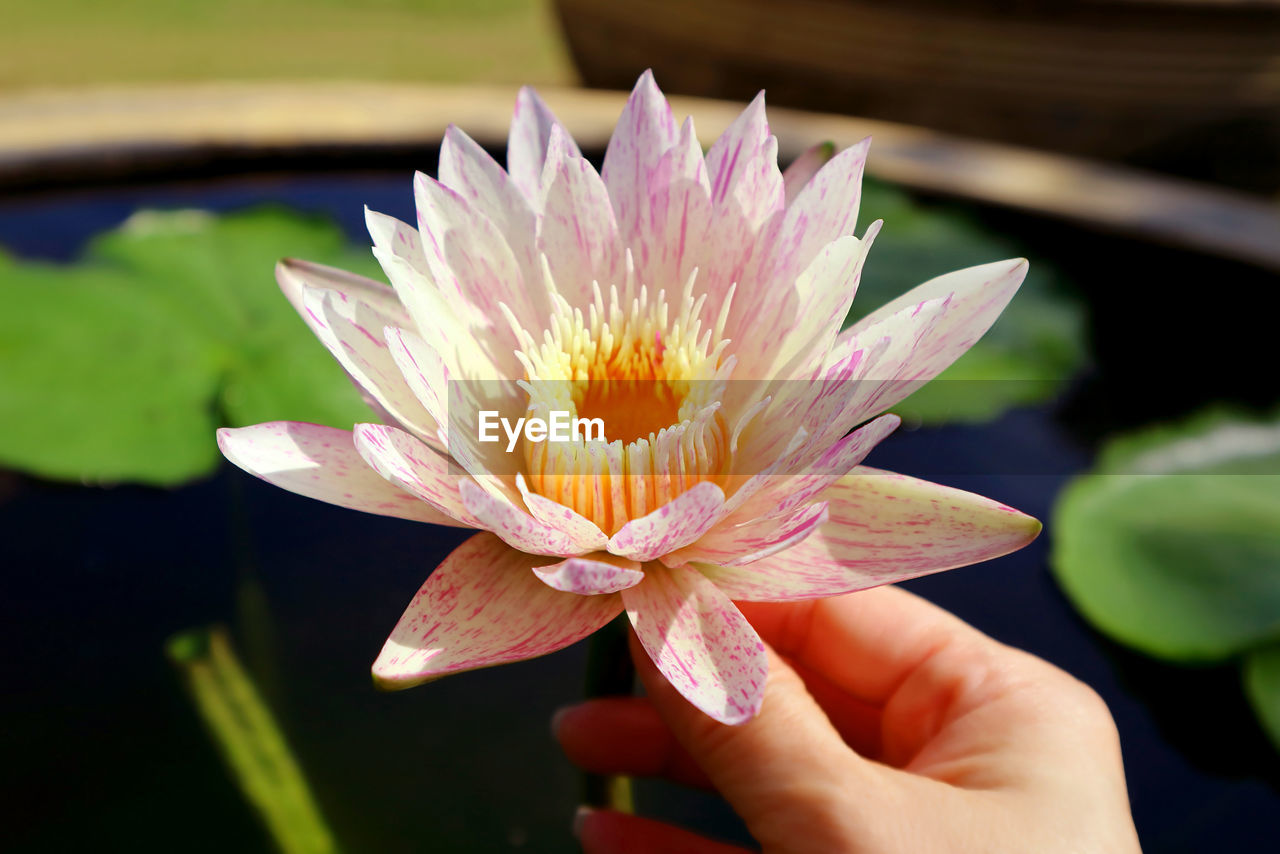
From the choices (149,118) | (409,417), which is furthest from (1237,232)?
(149,118)

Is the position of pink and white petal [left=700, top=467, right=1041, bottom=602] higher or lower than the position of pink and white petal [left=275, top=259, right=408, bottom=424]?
lower

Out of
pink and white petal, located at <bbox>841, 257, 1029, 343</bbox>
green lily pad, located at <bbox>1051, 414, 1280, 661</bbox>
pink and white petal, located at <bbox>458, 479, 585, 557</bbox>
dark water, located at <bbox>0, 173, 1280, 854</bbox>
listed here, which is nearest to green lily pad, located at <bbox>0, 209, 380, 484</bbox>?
dark water, located at <bbox>0, 173, 1280, 854</bbox>

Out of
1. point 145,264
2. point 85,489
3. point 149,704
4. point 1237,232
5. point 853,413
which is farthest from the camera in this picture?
point 1237,232

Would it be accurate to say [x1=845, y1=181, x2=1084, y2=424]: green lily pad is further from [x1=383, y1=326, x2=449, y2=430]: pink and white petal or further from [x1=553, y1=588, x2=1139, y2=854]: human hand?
[x1=383, y1=326, x2=449, y2=430]: pink and white petal

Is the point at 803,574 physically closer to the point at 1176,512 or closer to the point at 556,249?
the point at 556,249

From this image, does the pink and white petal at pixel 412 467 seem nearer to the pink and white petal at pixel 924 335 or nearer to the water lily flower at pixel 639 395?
the water lily flower at pixel 639 395

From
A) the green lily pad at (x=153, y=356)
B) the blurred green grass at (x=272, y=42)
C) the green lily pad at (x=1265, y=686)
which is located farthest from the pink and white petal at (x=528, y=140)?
the blurred green grass at (x=272, y=42)
